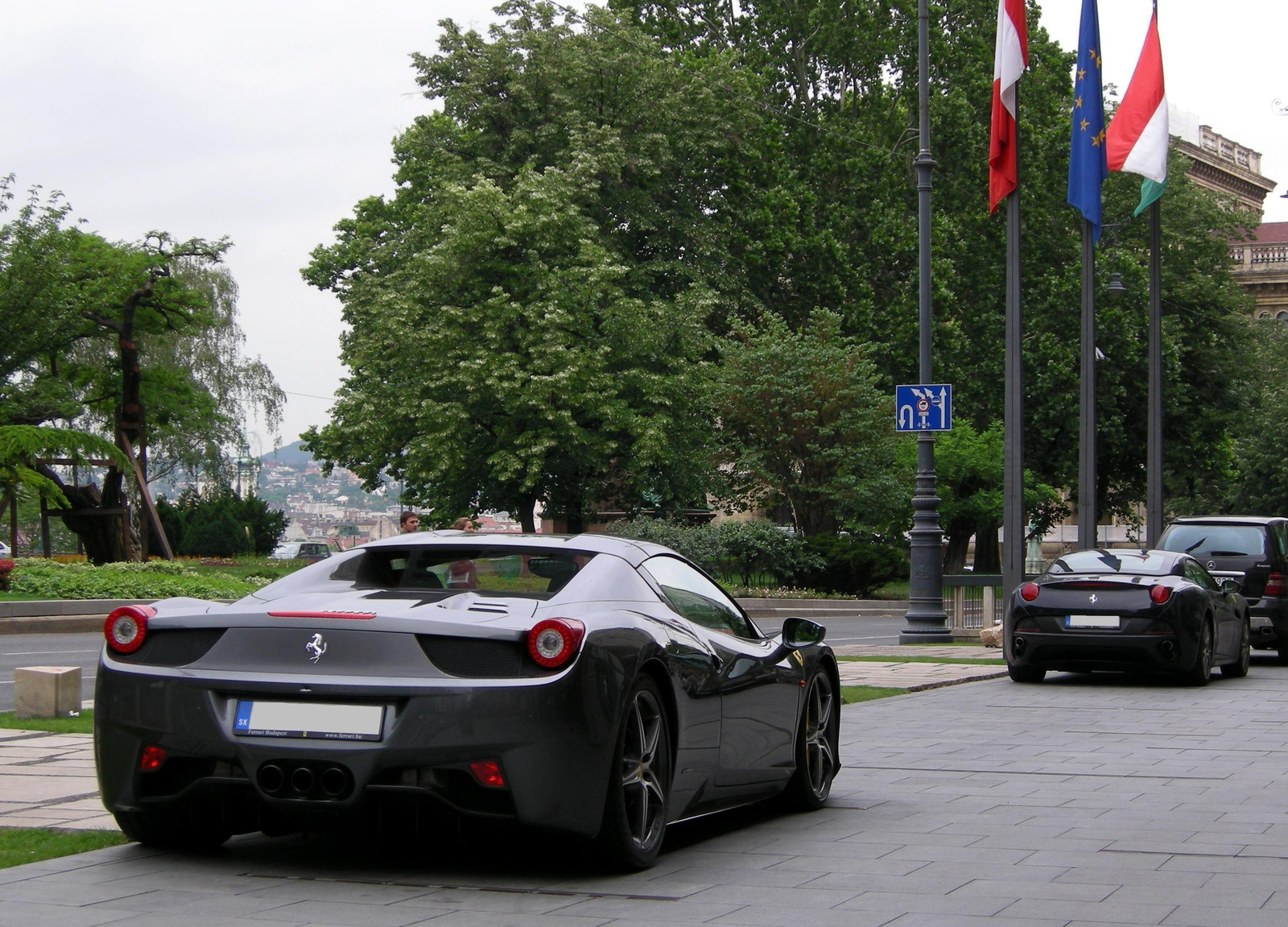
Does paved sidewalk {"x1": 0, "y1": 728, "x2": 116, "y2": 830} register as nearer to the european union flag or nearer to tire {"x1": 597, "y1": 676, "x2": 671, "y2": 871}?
tire {"x1": 597, "y1": 676, "x2": 671, "y2": 871}

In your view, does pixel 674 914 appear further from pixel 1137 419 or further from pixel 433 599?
pixel 1137 419

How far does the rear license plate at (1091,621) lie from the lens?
1534 cm

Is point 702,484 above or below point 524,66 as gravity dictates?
below

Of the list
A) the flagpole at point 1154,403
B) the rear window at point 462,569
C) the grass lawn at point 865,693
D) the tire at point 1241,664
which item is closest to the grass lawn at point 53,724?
the rear window at point 462,569

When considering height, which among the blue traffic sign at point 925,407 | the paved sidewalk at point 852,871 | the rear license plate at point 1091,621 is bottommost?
the paved sidewalk at point 852,871

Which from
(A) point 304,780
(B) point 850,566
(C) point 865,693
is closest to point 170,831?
(A) point 304,780

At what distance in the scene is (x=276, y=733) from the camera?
5.62 meters

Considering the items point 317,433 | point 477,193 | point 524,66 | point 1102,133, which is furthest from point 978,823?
point 317,433

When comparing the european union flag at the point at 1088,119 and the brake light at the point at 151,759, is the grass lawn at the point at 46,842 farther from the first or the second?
the european union flag at the point at 1088,119

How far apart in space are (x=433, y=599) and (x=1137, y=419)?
4571 centimetres

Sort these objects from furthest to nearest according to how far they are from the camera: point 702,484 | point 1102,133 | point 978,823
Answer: point 702,484 → point 1102,133 → point 978,823

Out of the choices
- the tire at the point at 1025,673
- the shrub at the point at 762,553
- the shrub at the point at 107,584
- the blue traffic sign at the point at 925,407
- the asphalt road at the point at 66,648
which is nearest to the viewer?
the asphalt road at the point at 66,648

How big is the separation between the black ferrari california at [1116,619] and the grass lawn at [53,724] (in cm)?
856

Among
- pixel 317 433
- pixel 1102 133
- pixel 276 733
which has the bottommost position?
pixel 276 733
